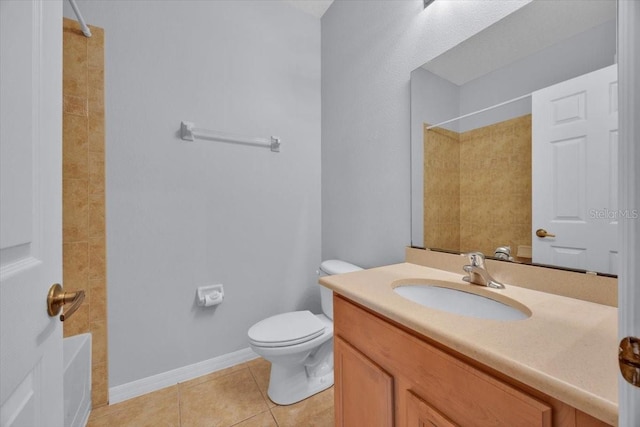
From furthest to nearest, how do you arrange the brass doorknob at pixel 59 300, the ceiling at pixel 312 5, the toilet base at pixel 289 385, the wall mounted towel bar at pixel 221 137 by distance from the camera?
the ceiling at pixel 312 5
the wall mounted towel bar at pixel 221 137
the toilet base at pixel 289 385
the brass doorknob at pixel 59 300

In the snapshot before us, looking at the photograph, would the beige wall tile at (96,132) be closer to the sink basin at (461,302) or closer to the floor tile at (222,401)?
the floor tile at (222,401)

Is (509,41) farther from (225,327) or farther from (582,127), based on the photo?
(225,327)


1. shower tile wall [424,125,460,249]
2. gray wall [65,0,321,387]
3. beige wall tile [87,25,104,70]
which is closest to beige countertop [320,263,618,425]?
shower tile wall [424,125,460,249]

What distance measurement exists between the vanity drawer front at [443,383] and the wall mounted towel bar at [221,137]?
1393 millimetres

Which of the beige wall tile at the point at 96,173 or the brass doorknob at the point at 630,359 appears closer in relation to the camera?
the brass doorknob at the point at 630,359

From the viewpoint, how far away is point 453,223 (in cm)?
116

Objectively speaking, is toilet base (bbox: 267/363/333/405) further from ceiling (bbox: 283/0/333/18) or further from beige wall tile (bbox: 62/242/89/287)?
ceiling (bbox: 283/0/333/18)

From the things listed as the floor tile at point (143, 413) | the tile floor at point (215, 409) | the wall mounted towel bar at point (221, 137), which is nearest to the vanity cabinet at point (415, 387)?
the tile floor at point (215, 409)

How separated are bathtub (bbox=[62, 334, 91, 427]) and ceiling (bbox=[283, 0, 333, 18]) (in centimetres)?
250

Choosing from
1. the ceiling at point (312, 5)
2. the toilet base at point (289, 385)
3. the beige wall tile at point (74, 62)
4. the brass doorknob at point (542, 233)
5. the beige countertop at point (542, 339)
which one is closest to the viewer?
the beige countertop at point (542, 339)

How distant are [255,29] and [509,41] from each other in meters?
1.61

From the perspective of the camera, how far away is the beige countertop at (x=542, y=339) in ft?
1.32

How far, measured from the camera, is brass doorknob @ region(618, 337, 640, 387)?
264 millimetres

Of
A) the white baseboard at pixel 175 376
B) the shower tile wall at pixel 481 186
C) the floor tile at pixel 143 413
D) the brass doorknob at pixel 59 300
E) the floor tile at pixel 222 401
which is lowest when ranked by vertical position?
the floor tile at pixel 143 413
